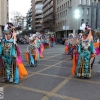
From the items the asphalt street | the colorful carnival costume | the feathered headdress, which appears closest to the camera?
the asphalt street

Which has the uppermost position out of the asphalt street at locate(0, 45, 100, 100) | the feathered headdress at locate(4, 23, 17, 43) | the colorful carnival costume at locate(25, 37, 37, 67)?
the feathered headdress at locate(4, 23, 17, 43)

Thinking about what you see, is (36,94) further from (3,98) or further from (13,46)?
(13,46)

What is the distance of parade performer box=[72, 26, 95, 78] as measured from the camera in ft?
21.2

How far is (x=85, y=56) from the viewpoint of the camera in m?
6.52

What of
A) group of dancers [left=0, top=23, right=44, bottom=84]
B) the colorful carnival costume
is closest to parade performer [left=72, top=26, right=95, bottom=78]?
group of dancers [left=0, top=23, right=44, bottom=84]

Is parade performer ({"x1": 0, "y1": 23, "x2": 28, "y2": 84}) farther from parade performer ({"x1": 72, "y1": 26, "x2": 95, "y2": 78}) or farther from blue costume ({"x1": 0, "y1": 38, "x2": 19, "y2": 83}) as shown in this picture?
parade performer ({"x1": 72, "y1": 26, "x2": 95, "y2": 78})

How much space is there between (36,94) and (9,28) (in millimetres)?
2315

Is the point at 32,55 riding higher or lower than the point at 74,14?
lower

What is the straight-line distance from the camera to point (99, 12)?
3309cm

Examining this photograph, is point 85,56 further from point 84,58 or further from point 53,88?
point 53,88

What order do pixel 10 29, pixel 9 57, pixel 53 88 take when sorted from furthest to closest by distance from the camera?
pixel 10 29 → pixel 9 57 → pixel 53 88

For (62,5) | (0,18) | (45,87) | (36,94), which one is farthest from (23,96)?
(62,5)

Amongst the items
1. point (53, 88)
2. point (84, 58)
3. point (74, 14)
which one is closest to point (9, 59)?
point (53, 88)

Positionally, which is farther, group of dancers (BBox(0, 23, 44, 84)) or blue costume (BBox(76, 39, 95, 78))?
blue costume (BBox(76, 39, 95, 78))
